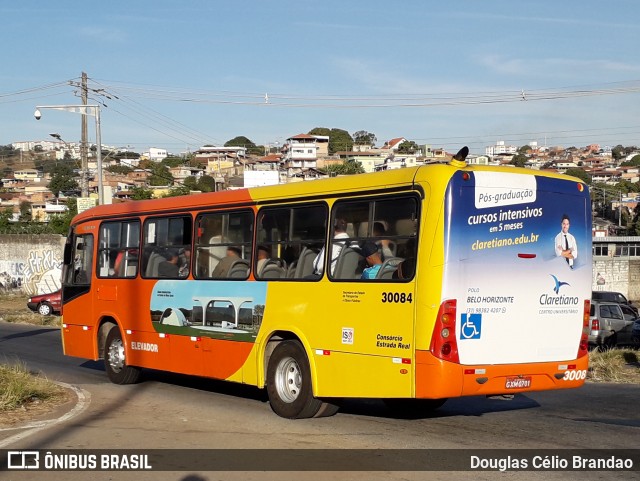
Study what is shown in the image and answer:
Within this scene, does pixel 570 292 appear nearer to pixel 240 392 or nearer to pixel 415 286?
pixel 415 286

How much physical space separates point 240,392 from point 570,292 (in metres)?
5.76

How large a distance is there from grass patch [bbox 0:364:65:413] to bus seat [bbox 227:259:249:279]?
301 centimetres

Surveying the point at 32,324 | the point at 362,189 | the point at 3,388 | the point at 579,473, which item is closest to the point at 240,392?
the point at 3,388

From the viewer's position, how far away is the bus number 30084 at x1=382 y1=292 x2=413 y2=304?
9516 mm

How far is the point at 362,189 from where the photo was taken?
1029cm

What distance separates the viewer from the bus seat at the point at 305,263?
36.1ft

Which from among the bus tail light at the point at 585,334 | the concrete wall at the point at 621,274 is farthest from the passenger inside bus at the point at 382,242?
the concrete wall at the point at 621,274

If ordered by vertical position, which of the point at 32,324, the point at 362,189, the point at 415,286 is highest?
the point at 362,189

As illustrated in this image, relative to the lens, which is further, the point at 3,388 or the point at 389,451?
the point at 3,388

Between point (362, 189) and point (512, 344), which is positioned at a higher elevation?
point (362, 189)

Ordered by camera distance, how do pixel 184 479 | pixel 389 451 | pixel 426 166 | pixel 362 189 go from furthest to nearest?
pixel 362 189 < pixel 426 166 < pixel 389 451 < pixel 184 479

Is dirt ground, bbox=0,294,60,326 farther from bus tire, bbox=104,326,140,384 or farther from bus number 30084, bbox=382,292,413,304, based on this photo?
bus number 30084, bbox=382,292,413,304

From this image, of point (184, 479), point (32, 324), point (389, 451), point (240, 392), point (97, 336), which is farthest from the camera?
point (32, 324)

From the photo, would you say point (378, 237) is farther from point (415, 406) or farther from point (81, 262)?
point (81, 262)
